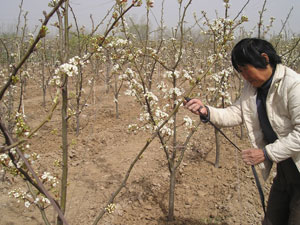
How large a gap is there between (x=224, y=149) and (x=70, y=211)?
329cm

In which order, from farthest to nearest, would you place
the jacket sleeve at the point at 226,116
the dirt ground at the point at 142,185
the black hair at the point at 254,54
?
the dirt ground at the point at 142,185 → the jacket sleeve at the point at 226,116 → the black hair at the point at 254,54

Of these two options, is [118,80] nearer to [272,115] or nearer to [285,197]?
[272,115]

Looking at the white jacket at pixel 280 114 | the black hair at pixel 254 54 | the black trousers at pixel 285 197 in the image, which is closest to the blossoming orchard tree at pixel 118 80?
the black hair at pixel 254 54

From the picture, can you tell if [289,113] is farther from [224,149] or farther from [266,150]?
[224,149]

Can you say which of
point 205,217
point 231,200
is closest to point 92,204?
point 205,217

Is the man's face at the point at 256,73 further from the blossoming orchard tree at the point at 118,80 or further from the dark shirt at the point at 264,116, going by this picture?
the blossoming orchard tree at the point at 118,80

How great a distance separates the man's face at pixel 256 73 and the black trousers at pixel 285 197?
598 mm

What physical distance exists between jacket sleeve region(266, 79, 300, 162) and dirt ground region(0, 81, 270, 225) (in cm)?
137

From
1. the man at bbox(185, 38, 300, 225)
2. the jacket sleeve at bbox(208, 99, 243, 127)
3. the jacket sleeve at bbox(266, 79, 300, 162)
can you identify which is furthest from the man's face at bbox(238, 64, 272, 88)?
the jacket sleeve at bbox(208, 99, 243, 127)

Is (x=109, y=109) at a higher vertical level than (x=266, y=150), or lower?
lower

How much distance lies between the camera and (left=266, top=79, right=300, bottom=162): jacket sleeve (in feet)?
5.00

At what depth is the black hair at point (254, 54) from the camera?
1626mm

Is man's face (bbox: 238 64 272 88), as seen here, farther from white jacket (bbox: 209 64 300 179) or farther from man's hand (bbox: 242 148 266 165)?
man's hand (bbox: 242 148 266 165)

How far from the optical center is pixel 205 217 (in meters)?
3.21
